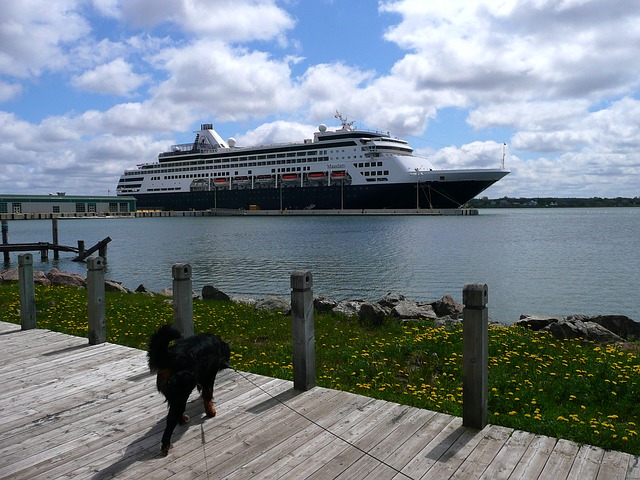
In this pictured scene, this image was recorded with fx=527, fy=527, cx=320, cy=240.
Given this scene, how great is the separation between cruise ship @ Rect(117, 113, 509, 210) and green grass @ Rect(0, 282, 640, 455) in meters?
66.6

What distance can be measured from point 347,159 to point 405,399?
74.2m

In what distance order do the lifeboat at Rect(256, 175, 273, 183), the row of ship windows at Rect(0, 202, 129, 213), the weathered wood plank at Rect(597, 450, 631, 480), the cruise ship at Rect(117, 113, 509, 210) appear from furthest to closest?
the row of ship windows at Rect(0, 202, 129, 213) → the lifeboat at Rect(256, 175, 273, 183) → the cruise ship at Rect(117, 113, 509, 210) → the weathered wood plank at Rect(597, 450, 631, 480)

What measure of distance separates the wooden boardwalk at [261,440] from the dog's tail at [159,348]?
542mm

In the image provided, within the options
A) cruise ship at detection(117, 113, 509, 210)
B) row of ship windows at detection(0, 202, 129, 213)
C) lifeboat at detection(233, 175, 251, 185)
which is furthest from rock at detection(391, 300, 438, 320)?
row of ship windows at detection(0, 202, 129, 213)

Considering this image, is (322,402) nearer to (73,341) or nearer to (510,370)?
(510,370)

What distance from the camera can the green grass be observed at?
14.0ft

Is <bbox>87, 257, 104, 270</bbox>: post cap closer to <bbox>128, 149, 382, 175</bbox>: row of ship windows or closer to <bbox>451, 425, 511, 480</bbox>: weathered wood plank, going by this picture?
<bbox>451, 425, 511, 480</bbox>: weathered wood plank

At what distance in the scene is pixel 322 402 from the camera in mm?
4152

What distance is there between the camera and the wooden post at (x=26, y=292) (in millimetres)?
6949

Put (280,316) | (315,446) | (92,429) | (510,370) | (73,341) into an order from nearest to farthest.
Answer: (315,446)
(92,429)
(510,370)
(73,341)
(280,316)

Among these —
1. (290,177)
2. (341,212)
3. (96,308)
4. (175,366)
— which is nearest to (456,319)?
(96,308)

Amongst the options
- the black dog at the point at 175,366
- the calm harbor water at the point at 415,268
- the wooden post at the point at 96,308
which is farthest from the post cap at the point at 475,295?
the calm harbor water at the point at 415,268

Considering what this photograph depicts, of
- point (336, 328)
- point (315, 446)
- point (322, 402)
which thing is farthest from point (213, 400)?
point (336, 328)

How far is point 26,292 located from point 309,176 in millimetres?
75192
